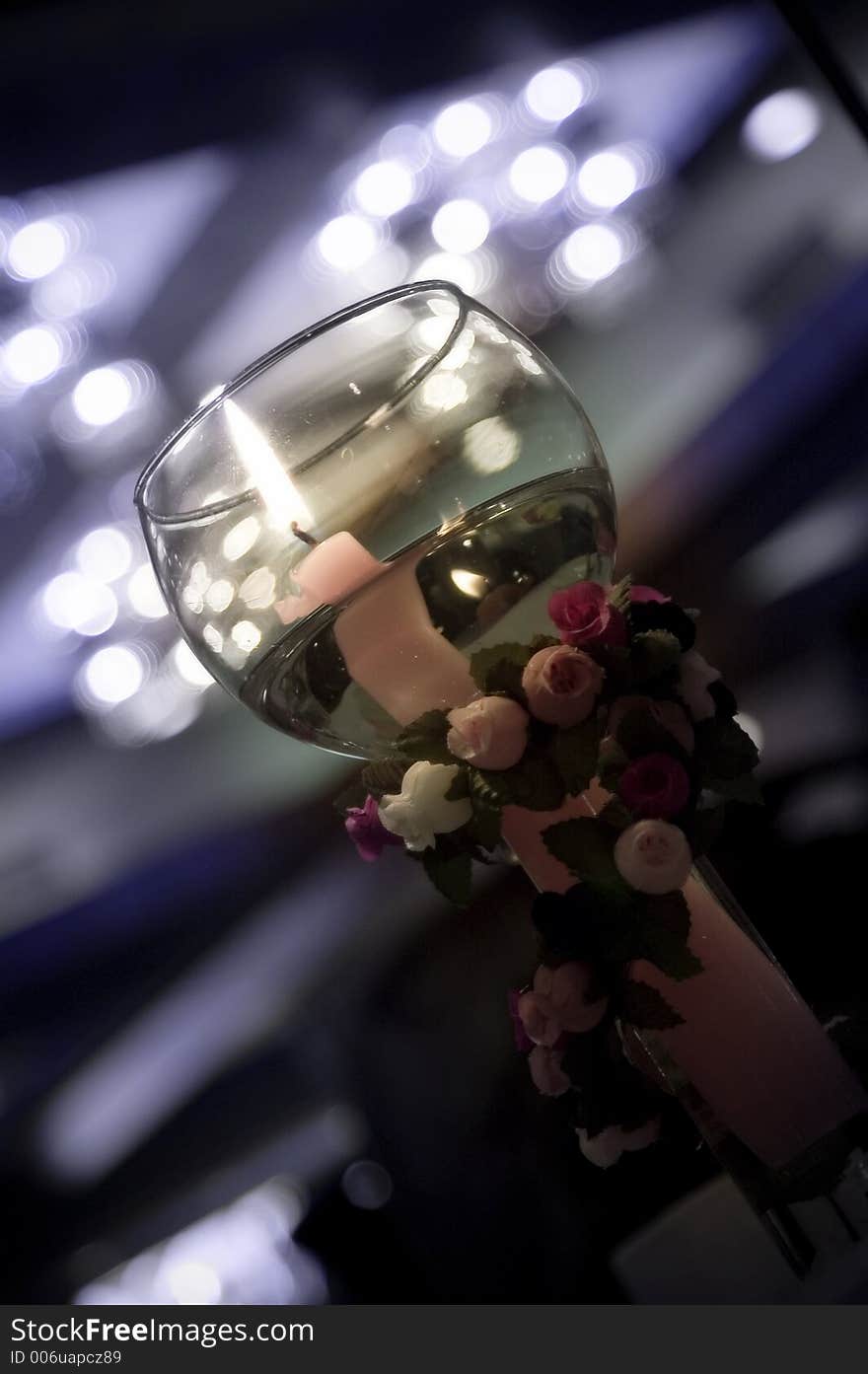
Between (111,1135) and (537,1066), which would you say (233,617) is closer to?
(537,1066)

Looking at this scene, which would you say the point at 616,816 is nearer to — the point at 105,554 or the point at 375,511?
the point at 375,511

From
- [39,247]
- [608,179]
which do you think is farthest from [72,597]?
[608,179]

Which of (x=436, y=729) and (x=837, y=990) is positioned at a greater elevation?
(x=436, y=729)

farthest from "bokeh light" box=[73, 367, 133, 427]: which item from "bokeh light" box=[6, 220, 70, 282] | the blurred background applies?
"bokeh light" box=[6, 220, 70, 282]

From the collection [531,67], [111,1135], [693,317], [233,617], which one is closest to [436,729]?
[233,617]

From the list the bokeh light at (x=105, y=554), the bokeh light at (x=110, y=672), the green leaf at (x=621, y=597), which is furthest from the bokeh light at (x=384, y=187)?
the green leaf at (x=621, y=597)

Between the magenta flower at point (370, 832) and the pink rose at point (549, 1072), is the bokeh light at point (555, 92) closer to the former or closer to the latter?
the magenta flower at point (370, 832)
